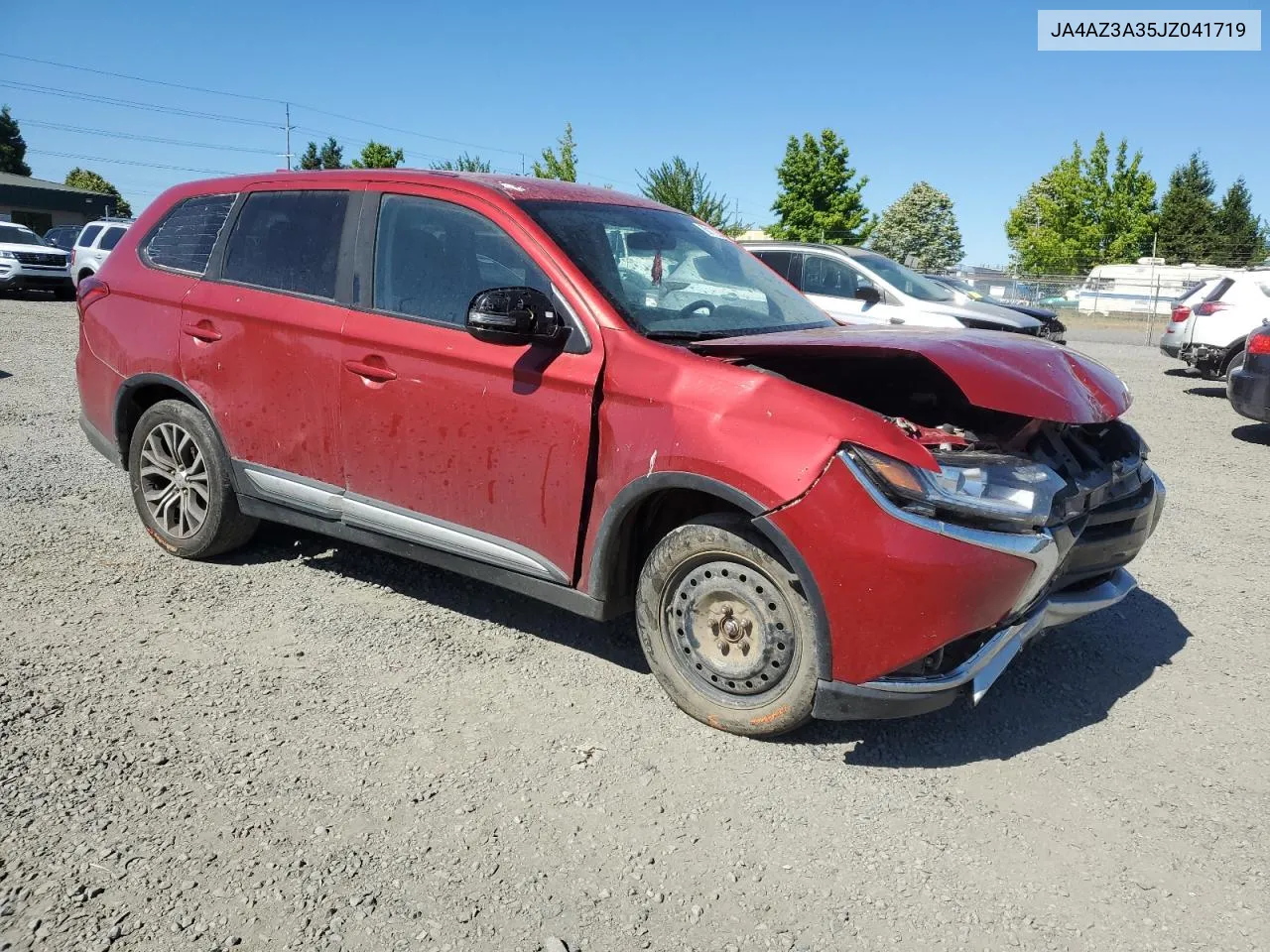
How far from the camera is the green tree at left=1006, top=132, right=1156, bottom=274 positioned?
5359 cm

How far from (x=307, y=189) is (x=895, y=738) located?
3.48m

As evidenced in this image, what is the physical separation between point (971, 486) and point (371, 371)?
241 cm

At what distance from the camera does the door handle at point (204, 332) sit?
4.63 m

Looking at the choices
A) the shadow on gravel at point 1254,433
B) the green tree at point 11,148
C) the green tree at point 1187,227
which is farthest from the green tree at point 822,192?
the green tree at point 11,148

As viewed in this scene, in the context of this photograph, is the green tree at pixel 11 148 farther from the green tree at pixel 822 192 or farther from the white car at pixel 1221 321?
the white car at pixel 1221 321

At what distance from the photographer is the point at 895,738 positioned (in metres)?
3.53

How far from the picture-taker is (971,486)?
3.04 metres

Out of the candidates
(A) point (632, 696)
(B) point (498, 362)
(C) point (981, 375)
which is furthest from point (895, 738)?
(B) point (498, 362)

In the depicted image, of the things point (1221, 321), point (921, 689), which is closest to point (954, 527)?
point (921, 689)

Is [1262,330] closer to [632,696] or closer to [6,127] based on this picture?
[632,696]

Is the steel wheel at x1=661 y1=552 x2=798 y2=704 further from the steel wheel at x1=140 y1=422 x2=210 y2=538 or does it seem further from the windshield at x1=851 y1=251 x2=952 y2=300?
the windshield at x1=851 y1=251 x2=952 y2=300

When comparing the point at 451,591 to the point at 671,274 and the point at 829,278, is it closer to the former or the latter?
the point at 671,274

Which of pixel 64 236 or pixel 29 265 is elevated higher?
pixel 64 236

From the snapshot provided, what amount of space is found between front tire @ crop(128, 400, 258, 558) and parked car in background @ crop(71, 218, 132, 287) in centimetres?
1820
